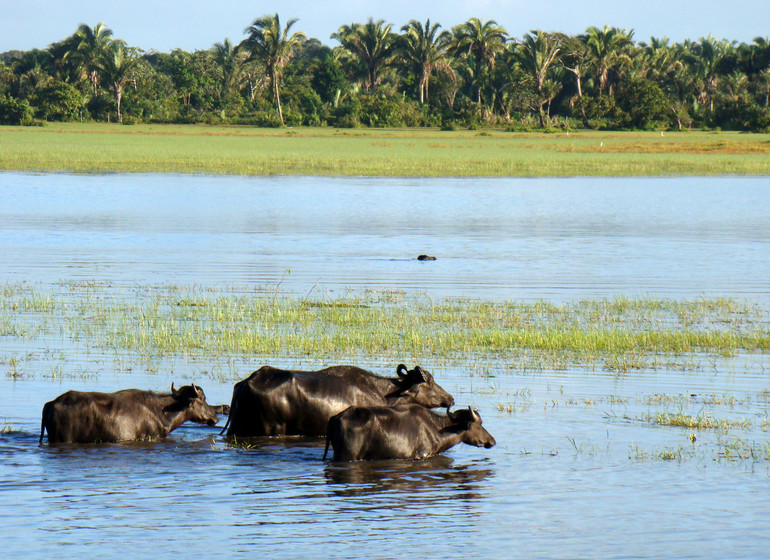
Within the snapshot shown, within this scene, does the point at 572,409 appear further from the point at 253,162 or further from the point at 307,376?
the point at 253,162

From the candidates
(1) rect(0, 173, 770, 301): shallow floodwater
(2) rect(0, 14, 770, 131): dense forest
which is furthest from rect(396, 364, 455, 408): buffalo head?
(2) rect(0, 14, 770, 131): dense forest

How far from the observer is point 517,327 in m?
17.3

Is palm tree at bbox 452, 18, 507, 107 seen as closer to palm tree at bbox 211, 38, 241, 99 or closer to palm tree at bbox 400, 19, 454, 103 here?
palm tree at bbox 400, 19, 454, 103

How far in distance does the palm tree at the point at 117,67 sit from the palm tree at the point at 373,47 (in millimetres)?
24501

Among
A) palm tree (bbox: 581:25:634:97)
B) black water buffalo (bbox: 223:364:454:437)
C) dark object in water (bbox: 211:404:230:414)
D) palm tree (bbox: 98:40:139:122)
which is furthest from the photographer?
palm tree (bbox: 581:25:634:97)

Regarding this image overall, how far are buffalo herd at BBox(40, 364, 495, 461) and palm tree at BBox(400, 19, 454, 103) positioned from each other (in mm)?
106554

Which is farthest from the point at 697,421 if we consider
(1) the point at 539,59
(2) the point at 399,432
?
(1) the point at 539,59

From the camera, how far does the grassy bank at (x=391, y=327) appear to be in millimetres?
15398

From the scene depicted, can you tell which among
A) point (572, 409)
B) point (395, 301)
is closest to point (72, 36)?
point (395, 301)

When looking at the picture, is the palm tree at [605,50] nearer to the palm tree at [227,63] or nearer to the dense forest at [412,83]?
the dense forest at [412,83]

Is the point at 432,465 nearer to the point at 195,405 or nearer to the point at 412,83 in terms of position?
the point at 195,405

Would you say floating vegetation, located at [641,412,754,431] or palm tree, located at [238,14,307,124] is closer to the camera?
floating vegetation, located at [641,412,754,431]

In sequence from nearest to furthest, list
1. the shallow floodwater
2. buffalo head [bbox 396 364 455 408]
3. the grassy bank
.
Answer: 1. buffalo head [bbox 396 364 455 408]
2. the grassy bank
3. the shallow floodwater

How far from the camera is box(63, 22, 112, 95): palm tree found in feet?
363
